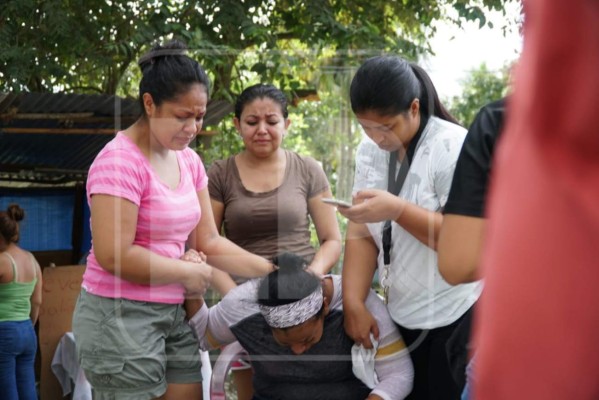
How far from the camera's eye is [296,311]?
3.09 meters

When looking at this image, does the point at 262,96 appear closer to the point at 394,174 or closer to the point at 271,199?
the point at 271,199

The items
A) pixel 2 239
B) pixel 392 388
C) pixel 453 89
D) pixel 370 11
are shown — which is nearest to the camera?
pixel 392 388

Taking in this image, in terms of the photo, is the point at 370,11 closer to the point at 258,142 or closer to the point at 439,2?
the point at 439,2

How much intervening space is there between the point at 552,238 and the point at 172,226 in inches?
95.2

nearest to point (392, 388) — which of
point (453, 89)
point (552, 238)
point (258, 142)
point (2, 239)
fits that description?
point (258, 142)

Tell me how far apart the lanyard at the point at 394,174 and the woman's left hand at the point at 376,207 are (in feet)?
0.63

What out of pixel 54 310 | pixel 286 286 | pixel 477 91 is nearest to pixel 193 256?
pixel 286 286

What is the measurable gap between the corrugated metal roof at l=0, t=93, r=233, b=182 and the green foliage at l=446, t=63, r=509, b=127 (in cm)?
153

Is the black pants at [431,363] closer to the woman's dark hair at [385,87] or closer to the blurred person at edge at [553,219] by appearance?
the woman's dark hair at [385,87]

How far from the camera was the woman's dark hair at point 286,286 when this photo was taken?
3096 mm

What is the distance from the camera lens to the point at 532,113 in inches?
23.0

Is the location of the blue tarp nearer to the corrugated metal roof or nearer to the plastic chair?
the corrugated metal roof

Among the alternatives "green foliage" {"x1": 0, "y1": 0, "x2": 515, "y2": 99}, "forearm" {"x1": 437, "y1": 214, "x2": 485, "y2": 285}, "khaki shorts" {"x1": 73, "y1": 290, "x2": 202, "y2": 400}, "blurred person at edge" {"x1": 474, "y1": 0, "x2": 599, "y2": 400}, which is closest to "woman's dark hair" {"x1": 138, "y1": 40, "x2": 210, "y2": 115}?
"khaki shorts" {"x1": 73, "y1": 290, "x2": 202, "y2": 400}

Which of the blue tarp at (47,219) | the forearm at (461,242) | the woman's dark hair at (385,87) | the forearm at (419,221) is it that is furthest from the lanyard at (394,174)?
the blue tarp at (47,219)
